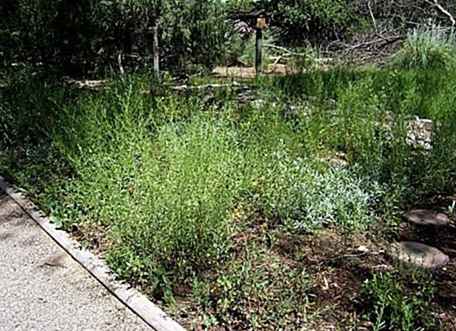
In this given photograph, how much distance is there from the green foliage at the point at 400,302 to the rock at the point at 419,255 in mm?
178

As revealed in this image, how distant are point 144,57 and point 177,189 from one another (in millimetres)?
5915

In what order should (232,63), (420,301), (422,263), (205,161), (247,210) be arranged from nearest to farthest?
(420,301) → (422,263) → (205,161) → (247,210) → (232,63)

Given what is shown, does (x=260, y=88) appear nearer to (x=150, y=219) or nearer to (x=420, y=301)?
(x=150, y=219)

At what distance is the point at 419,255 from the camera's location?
2.66m

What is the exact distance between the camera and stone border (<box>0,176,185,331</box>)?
7.41 feet

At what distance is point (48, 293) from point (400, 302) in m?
1.55

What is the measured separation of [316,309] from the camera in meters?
Result: 2.27

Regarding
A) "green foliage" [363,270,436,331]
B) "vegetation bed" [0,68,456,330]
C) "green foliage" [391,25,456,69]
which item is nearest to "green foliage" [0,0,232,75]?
"green foliage" [391,25,456,69]

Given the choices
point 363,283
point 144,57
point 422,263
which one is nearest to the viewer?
point 363,283

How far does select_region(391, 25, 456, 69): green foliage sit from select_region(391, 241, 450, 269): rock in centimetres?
446

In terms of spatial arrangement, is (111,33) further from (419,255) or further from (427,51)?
(419,255)

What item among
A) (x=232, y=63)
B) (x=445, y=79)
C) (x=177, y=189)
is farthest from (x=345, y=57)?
(x=177, y=189)

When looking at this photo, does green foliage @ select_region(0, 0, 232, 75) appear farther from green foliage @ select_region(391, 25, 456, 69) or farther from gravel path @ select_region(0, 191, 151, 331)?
gravel path @ select_region(0, 191, 151, 331)

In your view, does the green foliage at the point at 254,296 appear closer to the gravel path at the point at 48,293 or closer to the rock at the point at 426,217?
the gravel path at the point at 48,293
